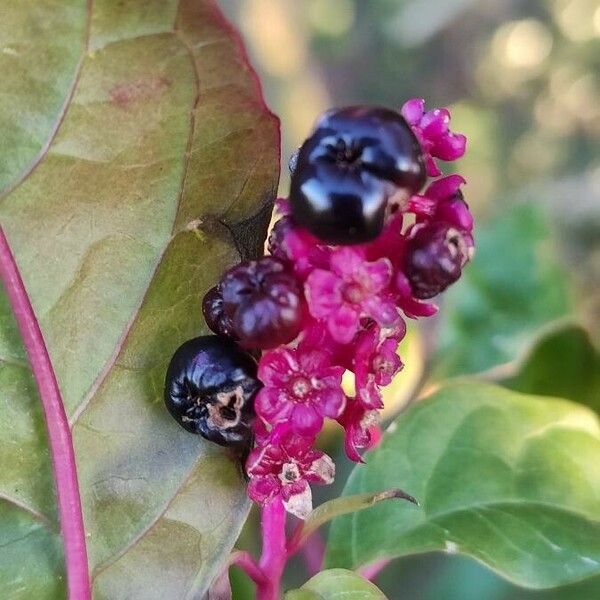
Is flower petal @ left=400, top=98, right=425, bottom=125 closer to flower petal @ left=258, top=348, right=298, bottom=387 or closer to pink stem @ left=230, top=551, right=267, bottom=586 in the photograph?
flower petal @ left=258, top=348, right=298, bottom=387

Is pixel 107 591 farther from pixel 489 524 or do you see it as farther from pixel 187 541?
pixel 489 524

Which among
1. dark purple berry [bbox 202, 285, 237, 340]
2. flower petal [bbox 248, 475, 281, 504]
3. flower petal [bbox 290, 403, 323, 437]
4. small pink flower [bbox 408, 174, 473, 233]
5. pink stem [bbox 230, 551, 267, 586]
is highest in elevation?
small pink flower [bbox 408, 174, 473, 233]

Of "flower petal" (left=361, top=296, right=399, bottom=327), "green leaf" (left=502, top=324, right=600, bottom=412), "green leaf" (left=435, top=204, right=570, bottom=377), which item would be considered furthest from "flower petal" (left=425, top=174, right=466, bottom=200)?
"green leaf" (left=435, top=204, right=570, bottom=377)

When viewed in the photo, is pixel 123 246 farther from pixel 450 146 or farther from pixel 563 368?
pixel 563 368

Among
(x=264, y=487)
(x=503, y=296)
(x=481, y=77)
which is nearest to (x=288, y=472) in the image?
(x=264, y=487)

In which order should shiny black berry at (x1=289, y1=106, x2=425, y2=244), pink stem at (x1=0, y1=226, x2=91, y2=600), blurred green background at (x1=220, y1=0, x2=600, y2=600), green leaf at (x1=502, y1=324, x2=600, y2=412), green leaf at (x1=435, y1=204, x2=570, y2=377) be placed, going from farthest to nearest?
blurred green background at (x1=220, y1=0, x2=600, y2=600), green leaf at (x1=435, y1=204, x2=570, y2=377), green leaf at (x1=502, y1=324, x2=600, y2=412), pink stem at (x1=0, y1=226, x2=91, y2=600), shiny black berry at (x1=289, y1=106, x2=425, y2=244)

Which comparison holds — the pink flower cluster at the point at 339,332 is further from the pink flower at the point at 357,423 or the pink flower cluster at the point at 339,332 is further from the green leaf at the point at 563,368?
the green leaf at the point at 563,368

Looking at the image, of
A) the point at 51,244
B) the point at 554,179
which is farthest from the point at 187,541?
the point at 554,179

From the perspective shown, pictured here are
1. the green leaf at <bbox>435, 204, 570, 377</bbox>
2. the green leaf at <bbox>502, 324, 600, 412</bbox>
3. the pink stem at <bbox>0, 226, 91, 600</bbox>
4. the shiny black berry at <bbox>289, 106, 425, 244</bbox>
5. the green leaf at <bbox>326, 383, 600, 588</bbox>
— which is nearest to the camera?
the shiny black berry at <bbox>289, 106, 425, 244</bbox>

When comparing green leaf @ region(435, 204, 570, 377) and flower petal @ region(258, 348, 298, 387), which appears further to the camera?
green leaf @ region(435, 204, 570, 377)
